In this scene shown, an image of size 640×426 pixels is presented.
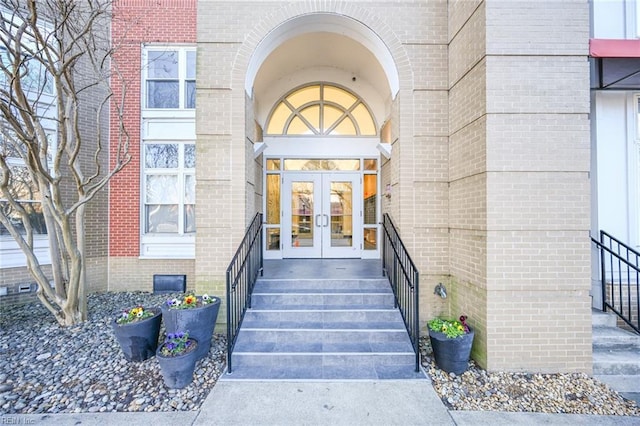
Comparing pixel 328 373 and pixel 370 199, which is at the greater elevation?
pixel 370 199

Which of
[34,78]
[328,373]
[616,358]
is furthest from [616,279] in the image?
[34,78]

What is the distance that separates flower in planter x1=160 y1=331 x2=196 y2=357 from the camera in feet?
9.97

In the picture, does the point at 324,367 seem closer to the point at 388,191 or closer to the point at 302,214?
the point at 388,191

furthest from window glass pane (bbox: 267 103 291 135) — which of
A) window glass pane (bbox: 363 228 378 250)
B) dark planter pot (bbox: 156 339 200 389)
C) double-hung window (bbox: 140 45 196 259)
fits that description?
dark planter pot (bbox: 156 339 200 389)

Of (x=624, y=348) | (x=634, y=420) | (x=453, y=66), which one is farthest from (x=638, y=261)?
(x=453, y=66)

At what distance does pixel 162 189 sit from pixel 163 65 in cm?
289

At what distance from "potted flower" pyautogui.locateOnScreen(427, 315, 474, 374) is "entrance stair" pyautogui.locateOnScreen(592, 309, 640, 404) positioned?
1.49 m

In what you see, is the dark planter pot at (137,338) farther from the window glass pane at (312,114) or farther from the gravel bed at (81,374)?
the window glass pane at (312,114)

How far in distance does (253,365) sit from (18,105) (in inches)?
181

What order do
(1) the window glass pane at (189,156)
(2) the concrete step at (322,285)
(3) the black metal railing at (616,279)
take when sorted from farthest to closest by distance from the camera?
1. (1) the window glass pane at (189,156)
2. (2) the concrete step at (322,285)
3. (3) the black metal railing at (616,279)

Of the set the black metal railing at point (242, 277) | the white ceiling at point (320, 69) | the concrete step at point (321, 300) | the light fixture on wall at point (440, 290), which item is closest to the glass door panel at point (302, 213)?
the black metal railing at point (242, 277)

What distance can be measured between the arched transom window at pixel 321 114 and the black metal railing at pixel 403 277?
115 inches

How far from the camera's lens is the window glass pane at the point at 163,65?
656 centimetres

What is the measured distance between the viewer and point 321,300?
163 inches
